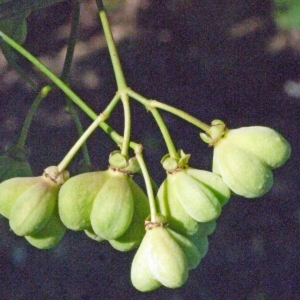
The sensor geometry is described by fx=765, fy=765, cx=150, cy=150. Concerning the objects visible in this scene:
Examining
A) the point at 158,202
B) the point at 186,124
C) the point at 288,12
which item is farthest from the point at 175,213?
the point at 186,124

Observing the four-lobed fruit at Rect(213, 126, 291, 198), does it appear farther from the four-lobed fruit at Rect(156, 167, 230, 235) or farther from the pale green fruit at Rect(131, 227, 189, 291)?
the pale green fruit at Rect(131, 227, 189, 291)

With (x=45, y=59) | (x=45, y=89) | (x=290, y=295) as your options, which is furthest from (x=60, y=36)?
(x=45, y=89)

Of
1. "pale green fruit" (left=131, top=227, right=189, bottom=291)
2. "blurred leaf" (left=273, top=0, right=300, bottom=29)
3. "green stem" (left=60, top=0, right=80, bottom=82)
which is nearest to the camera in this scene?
"pale green fruit" (left=131, top=227, right=189, bottom=291)

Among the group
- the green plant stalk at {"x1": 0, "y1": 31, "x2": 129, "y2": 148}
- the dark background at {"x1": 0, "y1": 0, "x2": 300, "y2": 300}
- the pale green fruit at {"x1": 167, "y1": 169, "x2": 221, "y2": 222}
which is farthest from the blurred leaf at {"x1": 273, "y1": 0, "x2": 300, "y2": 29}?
the pale green fruit at {"x1": 167, "y1": 169, "x2": 221, "y2": 222}

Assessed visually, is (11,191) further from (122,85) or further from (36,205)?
(122,85)

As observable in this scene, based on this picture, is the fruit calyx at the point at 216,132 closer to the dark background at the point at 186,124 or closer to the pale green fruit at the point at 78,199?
the pale green fruit at the point at 78,199
